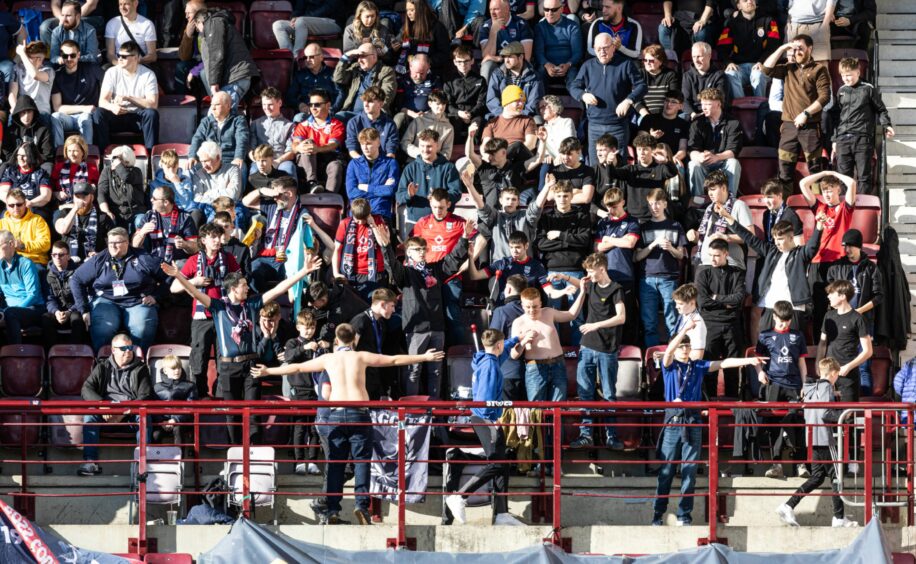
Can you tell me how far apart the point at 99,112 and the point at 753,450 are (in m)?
7.98

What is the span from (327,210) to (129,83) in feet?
10.3

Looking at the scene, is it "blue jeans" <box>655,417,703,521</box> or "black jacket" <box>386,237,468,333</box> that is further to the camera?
"black jacket" <box>386,237,468,333</box>

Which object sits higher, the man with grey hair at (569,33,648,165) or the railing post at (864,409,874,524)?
the man with grey hair at (569,33,648,165)

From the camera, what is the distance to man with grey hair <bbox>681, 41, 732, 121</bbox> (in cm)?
2120

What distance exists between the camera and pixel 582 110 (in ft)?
71.3

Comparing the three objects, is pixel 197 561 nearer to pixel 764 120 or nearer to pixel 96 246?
pixel 96 246

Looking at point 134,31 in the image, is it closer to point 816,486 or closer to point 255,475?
point 255,475

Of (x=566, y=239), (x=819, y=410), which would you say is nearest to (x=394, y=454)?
(x=566, y=239)

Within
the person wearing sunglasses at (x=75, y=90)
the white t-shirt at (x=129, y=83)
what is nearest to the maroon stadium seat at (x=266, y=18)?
the white t-shirt at (x=129, y=83)

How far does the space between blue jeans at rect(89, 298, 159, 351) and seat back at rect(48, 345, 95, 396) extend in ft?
0.86

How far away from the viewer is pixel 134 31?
22.3 metres

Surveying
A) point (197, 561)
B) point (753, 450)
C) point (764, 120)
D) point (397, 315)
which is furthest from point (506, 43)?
point (197, 561)

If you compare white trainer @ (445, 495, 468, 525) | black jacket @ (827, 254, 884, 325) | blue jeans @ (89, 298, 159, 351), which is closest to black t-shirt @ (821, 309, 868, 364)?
black jacket @ (827, 254, 884, 325)

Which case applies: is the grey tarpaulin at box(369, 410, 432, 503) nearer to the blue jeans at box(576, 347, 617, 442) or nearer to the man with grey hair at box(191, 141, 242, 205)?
the blue jeans at box(576, 347, 617, 442)
